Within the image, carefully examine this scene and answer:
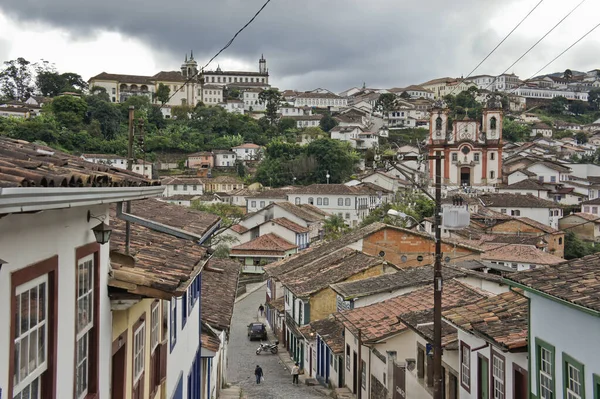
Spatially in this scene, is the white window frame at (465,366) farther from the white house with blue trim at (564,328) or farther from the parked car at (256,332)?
the parked car at (256,332)

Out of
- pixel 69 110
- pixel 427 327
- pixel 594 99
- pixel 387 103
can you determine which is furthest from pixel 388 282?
pixel 594 99

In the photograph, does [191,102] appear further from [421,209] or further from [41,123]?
[421,209]

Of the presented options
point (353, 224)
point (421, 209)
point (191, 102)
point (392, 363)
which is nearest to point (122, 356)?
point (392, 363)

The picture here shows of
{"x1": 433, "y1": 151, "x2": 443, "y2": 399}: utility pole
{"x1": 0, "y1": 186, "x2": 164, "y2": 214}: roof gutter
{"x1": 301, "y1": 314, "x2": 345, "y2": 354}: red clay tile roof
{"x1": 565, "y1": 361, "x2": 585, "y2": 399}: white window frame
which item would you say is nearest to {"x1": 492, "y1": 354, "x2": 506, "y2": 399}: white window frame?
{"x1": 433, "y1": 151, "x2": 443, "y2": 399}: utility pole

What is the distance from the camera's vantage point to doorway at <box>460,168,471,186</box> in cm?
8231

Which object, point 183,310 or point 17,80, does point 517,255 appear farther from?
point 17,80

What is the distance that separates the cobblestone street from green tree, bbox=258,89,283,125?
86677mm

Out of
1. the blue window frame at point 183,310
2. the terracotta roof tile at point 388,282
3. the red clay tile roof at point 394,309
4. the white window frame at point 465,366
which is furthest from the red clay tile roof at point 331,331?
the blue window frame at point 183,310

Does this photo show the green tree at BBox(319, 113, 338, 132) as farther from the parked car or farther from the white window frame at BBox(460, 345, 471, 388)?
the white window frame at BBox(460, 345, 471, 388)

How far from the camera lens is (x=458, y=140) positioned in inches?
3238

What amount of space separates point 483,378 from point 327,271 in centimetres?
1598

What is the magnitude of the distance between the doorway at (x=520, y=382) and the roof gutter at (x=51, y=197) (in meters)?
7.35

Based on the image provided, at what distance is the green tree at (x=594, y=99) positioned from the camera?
165375 mm

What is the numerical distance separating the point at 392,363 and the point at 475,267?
12.4 m
